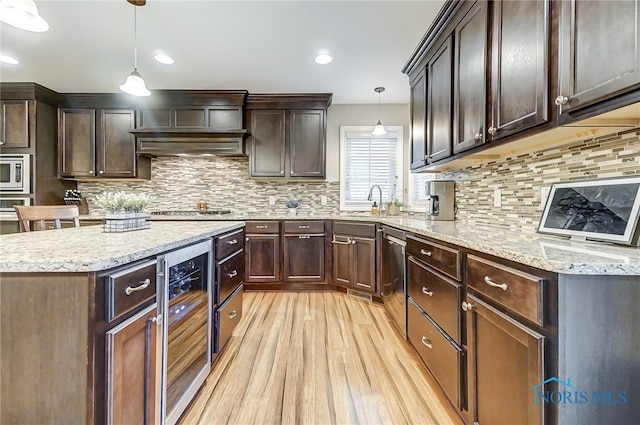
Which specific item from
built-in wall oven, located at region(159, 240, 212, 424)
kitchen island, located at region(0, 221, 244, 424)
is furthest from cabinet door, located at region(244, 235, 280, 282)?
kitchen island, located at region(0, 221, 244, 424)

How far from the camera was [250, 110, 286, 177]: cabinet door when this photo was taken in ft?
12.6

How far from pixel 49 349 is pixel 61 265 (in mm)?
255

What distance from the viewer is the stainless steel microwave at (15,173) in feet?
11.4

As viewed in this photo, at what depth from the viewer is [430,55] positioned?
7.71 feet

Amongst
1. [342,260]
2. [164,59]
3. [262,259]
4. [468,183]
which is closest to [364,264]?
[342,260]

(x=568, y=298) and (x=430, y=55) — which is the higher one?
(x=430, y=55)

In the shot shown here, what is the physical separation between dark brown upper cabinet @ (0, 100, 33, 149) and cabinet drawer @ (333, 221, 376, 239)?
398cm

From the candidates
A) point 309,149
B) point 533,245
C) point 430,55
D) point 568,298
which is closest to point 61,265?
point 568,298

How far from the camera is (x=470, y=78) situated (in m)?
1.80

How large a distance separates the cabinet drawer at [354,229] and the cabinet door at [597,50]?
85.9 inches

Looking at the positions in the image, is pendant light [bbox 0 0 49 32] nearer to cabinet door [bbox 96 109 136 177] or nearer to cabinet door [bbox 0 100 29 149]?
cabinet door [bbox 96 109 136 177]

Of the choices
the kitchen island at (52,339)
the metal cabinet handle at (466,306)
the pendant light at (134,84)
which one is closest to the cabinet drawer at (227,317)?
the kitchen island at (52,339)

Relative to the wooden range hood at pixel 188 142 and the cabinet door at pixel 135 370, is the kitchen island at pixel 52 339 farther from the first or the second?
the wooden range hood at pixel 188 142

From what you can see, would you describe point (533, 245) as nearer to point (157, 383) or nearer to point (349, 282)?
point (157, 383)
